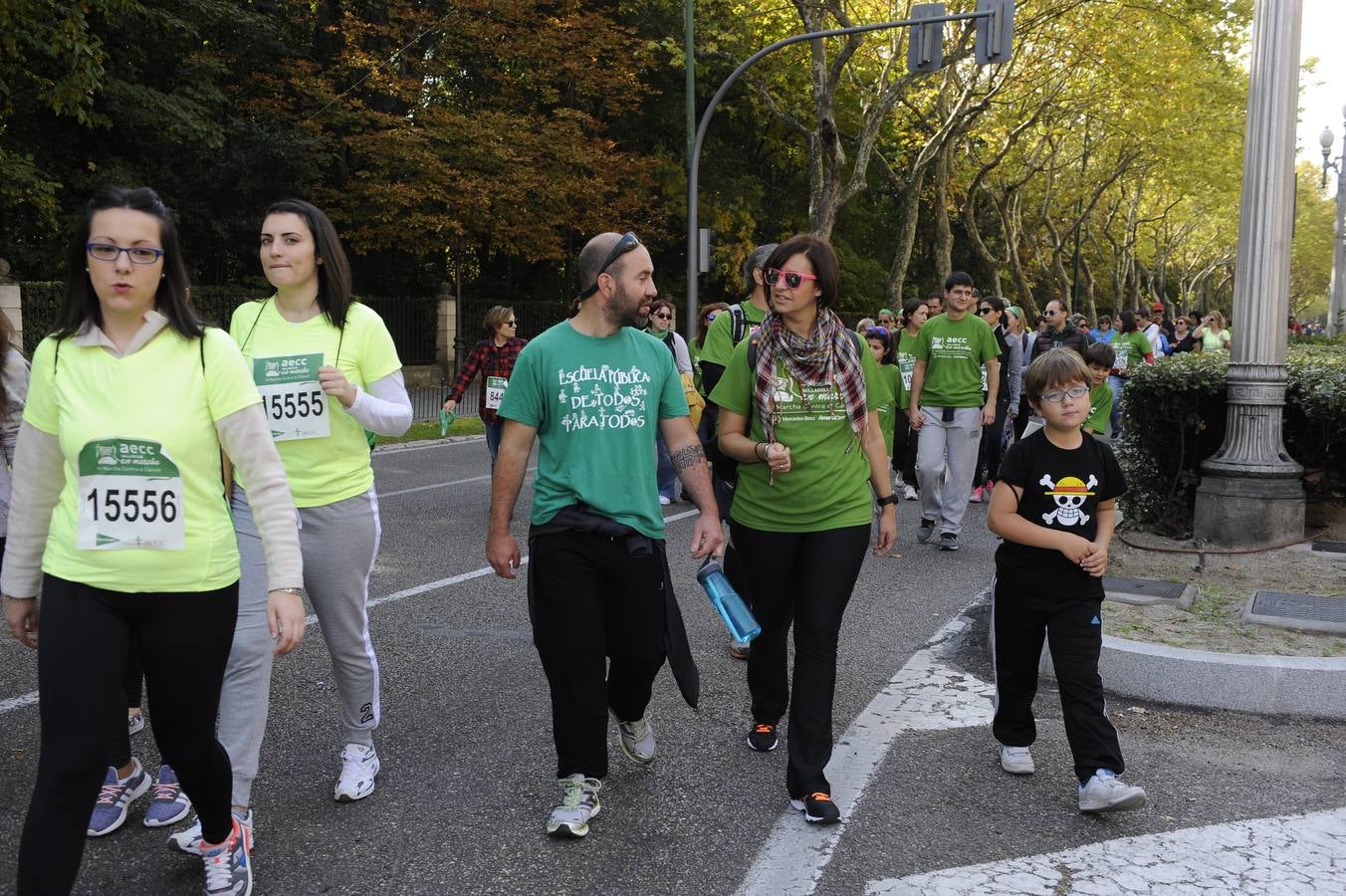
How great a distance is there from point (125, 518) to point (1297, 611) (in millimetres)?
5173

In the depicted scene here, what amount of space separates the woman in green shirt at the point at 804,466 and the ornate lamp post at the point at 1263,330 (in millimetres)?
4301

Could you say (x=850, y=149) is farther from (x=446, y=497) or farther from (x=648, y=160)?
(x=446, y=497)

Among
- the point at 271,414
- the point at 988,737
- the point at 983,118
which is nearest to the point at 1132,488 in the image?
the point at 988,737

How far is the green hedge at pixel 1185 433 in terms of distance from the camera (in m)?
7.84

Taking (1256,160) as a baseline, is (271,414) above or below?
below

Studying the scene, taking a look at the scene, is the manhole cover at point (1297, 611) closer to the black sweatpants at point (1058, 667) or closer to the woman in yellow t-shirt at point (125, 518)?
the black sweatpants at point (1058, 667)

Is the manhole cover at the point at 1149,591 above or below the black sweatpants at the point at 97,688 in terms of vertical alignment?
below

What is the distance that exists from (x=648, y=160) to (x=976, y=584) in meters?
23.0

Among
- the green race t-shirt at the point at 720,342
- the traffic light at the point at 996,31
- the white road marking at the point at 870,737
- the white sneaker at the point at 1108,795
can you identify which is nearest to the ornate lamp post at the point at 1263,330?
the white road marking at the point at 870,737

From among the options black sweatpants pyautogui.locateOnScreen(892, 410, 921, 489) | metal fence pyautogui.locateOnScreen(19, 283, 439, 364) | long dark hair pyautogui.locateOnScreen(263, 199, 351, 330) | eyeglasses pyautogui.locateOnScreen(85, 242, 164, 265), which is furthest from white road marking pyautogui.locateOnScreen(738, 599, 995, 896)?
metal fence pyautogui.locateOnScreen(19, 283, 439, 364)

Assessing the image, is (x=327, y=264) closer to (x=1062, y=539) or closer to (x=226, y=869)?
(x=226, y=869)

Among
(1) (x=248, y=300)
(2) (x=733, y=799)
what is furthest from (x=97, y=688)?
(1) (x=248, y=300)

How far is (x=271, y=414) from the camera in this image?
11.9 feet

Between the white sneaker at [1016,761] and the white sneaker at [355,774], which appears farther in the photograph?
the white sneaker at [1016,761]
